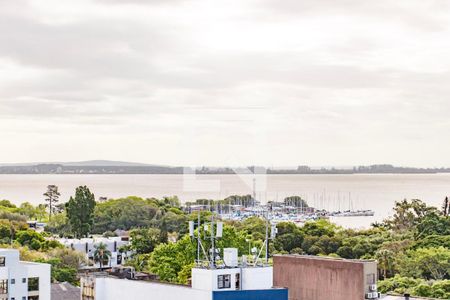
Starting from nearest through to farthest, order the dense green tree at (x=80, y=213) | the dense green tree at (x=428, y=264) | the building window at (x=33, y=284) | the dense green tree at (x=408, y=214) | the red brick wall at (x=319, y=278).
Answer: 1. the red brick wall at (x=319, y=278)
2. the building window at (x=33, y=284)
3. the dense green tree at (x=428, y=264)
4. the dense green tree at (x=408, y=214)
5. the dense green tree at (x=80, y=213)

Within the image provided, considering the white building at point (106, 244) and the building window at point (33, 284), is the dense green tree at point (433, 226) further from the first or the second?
the building window at point (33, 284)

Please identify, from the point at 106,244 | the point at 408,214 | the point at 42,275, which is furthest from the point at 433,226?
the point at 42,275

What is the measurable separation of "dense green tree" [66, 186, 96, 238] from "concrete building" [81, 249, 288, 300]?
106ft

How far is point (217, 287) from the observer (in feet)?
44.9

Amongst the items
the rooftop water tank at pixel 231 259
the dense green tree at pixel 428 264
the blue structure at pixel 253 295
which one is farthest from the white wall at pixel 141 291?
the dense green tree at pixel 428 264

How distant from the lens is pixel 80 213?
154 feet

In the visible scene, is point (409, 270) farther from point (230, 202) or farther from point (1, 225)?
point (230, 202)

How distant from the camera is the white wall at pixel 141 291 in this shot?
1357 cm

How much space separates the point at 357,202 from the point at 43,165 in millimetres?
45511

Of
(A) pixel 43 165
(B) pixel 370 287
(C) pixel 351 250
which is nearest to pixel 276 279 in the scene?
(B) pixel 370 287

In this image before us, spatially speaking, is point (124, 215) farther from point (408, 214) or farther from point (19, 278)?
point (19, 278)

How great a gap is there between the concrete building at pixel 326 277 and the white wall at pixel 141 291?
558 cm

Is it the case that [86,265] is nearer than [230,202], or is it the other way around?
[86,265]

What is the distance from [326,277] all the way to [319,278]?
286 mm
